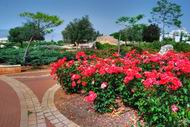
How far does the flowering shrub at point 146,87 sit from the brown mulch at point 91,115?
18 centimetres

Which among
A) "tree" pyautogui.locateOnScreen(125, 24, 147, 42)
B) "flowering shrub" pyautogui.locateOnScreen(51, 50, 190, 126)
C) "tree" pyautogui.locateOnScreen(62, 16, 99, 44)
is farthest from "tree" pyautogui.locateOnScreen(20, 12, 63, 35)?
"tree" pyautogui.locateOnScreen(125, 24, 147, 42)

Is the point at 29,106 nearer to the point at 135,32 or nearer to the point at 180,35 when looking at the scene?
the point at 135,32

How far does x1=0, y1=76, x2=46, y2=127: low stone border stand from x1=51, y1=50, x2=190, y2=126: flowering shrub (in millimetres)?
1079

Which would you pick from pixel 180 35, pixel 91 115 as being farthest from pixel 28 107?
pixel 180 35

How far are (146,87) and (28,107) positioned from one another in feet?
10.5

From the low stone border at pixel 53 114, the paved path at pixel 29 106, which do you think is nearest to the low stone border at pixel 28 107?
the paved path at pixel 29 106

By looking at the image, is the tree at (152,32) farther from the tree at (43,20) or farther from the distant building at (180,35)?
the tree at (43,20)

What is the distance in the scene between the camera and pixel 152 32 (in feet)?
164

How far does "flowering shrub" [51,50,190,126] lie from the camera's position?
3863 millimetres

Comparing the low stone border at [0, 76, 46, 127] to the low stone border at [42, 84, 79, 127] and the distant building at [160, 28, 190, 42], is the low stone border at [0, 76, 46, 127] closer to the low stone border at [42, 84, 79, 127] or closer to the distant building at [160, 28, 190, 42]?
the low stone border at [42, 84, 79, 127]

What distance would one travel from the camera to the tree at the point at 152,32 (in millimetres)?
49094

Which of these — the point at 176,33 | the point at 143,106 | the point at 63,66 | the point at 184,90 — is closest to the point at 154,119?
the point at 143,106

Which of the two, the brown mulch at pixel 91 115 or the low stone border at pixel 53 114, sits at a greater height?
the brown mulch at pixel 91 115

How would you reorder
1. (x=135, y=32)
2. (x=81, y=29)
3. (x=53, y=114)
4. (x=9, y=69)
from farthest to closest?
(x=135, y=32) < (x=81, y=29) < (x=9, y=69) < (x=53, y=114)
